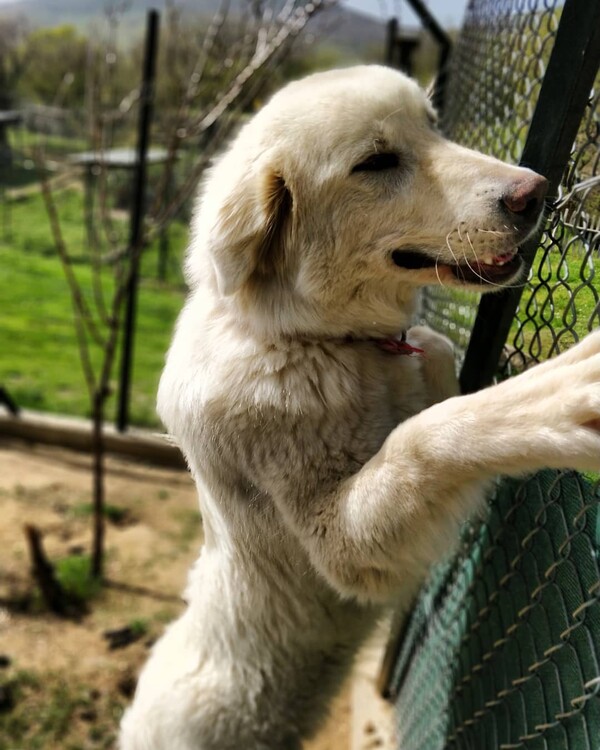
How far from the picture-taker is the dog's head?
1.74 m

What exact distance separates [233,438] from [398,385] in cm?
51

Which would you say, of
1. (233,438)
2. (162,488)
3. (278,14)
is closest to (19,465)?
(162,488)

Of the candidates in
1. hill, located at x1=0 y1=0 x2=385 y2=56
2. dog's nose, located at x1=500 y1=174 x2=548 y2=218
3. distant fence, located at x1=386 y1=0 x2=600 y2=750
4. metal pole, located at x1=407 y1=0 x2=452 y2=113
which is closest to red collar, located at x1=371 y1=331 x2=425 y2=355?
distant fence, located at x1=386 y1=0 x2=600 y2=750

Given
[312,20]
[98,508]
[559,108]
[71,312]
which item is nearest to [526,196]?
[559,108]

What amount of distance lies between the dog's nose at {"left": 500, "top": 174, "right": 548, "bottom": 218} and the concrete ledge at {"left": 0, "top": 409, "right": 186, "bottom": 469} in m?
4.54

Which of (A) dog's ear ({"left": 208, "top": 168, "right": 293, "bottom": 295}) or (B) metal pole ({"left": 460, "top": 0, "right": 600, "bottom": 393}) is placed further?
(A) dog's ear ({"left": 208, "top": 168, "right": 293, "bottom": 295})

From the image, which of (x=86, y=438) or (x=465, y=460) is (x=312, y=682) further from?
(x=86, y=438)

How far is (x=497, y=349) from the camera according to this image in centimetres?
185

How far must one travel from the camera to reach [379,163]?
1.84m

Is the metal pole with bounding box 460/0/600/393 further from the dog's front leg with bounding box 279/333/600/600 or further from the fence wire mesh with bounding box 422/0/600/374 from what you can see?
the dog's front leg with bounding box 279/333/600/600

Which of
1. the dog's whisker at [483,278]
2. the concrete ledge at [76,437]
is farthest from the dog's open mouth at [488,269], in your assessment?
the concrete ledge at [76,437]

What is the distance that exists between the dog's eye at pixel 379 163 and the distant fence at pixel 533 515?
0.33 meters

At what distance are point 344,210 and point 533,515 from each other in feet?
3.11

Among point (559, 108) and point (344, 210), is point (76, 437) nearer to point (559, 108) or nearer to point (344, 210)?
point (344, 210)
